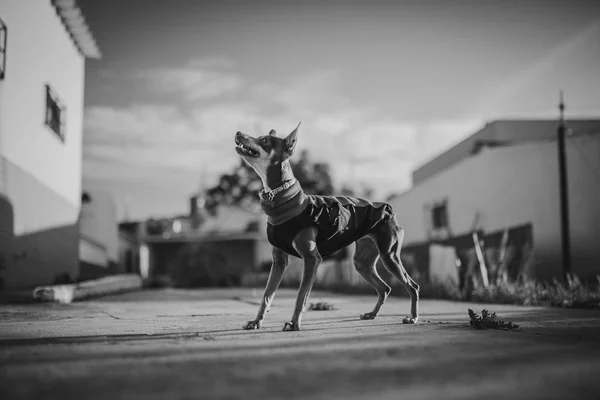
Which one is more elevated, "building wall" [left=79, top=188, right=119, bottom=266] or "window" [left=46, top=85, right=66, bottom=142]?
"window" [left=46, top=85, right=66, bottom=142]

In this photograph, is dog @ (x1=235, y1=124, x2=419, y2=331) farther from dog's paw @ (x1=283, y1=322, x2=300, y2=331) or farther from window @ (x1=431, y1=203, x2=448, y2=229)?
window @ (x1=431, y1=203, x2=448, y2=229)

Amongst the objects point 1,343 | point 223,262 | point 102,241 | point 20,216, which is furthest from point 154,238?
point 1,343

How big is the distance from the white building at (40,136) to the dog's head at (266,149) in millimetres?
6037

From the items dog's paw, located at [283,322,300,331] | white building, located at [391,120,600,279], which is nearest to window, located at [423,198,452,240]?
white building, located at [391,120,600,279]

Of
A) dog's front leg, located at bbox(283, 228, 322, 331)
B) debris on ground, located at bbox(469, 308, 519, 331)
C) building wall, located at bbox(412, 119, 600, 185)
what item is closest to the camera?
debris on ground, located at bbox(469, 308, 519, 331)

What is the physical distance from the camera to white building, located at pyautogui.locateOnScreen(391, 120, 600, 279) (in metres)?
12.7

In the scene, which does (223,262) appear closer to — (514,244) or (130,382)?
(514,244)

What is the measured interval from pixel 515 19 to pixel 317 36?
4436 mm

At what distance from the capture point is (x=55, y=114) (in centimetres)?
1289

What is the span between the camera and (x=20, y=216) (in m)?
9.99

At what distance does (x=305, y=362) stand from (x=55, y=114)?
1173 cm

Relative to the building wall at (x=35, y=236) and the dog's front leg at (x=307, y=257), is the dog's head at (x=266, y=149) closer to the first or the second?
the dog's front leg at (x=307, y=257)

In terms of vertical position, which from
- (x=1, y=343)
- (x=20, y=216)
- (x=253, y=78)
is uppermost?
(x=253, y=78)

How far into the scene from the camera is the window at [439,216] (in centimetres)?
1967
